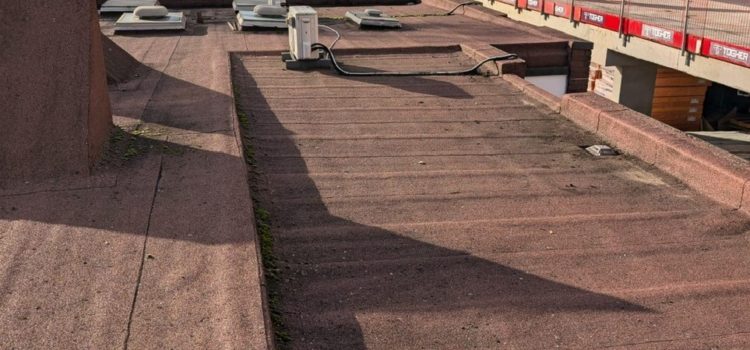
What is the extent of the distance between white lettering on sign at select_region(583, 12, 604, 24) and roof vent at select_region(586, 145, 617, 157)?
9980 mm

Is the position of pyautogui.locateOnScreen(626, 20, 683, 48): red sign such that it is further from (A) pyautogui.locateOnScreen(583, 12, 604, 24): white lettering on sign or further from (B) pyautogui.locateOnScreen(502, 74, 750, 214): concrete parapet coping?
(B) pyautogui.locateOnScreen(502, 74, 750, 214): concrete parapet coping

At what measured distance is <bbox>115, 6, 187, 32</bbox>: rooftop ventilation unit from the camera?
49.6ft

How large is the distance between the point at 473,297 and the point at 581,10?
14636 millimetres

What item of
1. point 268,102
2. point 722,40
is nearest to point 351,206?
point 268,102

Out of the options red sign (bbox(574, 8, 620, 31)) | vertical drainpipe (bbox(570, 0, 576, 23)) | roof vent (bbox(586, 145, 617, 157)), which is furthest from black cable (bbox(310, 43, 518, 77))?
vertical drainpipe (bbox(570, 0, 576, 23))

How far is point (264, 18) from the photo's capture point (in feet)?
51.3

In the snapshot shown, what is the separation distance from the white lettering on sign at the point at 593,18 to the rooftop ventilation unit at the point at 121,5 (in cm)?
1057

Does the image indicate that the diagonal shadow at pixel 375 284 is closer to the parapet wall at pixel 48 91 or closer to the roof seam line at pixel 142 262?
the roof seam line at pixel 142 262

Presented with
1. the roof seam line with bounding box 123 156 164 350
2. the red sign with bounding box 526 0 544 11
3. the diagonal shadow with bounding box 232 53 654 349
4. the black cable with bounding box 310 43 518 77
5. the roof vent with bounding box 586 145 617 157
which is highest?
the red sign with bounding box 526 0 544 11

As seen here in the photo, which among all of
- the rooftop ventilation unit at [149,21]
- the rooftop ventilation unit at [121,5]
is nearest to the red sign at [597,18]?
the rooftop ventilation unit at [149,21]

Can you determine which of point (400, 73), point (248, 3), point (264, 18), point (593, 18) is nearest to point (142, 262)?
point (400, 73)

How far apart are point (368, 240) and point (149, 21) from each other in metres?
11.6

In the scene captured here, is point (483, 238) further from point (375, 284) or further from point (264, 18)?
point (264, 18)

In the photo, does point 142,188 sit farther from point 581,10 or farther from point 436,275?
point 581,10
